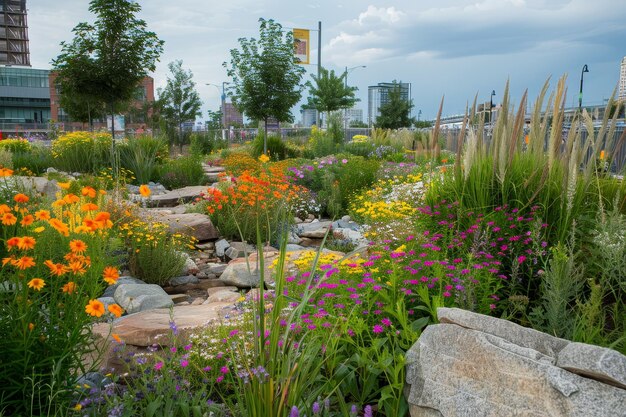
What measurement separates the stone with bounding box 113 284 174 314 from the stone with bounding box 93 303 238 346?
60 centimetres

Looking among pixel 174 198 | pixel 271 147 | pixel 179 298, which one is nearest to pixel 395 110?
pixel 271 147

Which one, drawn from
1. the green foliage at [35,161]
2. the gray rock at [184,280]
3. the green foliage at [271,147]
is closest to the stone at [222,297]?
the gray rock at [184,280]

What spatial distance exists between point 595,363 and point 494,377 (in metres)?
0.44

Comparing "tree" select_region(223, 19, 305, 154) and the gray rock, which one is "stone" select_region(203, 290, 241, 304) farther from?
Result: "tree" select_region(223, 19, 305, 154)

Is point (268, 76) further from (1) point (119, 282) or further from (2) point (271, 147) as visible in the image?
(1) point (119, 282)

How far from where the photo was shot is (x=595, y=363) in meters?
2.43

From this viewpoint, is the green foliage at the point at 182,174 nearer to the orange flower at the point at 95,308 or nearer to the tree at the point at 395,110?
→ the orange flower at the point at 95,308

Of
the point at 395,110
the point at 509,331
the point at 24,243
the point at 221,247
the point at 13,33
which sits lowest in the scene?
the point at 221,247

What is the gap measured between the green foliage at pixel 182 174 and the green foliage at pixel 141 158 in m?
0.37

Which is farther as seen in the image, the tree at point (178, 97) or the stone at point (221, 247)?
the tree at point (178, 97)

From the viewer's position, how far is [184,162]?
50.8 ft

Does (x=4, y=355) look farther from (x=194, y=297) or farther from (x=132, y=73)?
(x=132, y=73)

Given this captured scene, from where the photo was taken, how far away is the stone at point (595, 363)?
2.40 metres

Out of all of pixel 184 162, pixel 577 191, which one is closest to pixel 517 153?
pixel 577 191
